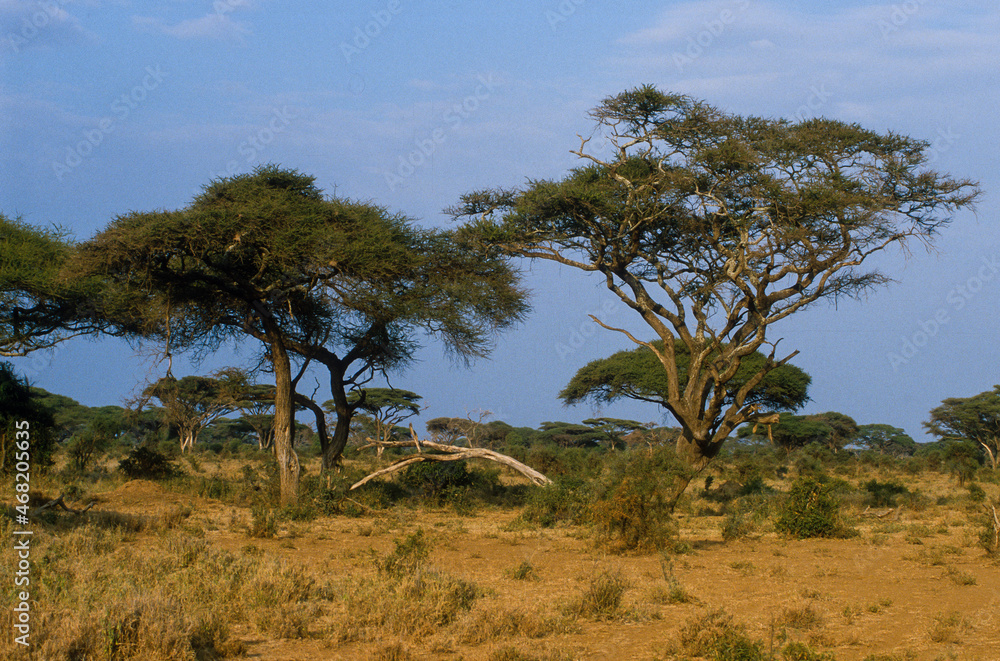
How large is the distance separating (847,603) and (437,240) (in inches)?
448

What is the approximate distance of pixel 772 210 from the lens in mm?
17000

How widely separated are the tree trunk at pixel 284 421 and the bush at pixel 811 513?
823 centimetres

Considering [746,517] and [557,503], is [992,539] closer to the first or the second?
[746,517]

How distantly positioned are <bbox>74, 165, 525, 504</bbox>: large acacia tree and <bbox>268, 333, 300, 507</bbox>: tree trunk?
0.08ft

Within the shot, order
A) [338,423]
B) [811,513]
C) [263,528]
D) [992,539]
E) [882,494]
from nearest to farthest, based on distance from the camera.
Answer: [992,539] < [263,528] < [811,513] < [338,423] < [882,494]

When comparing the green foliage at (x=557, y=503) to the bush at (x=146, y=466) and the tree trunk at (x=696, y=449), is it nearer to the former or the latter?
the tree trunk at (x=696, y=449)

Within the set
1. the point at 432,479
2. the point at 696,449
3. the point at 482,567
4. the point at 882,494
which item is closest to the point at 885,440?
the point at 882,494

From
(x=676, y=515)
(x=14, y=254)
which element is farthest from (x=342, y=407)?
(x=14, y=254)

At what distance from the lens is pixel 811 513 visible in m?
12.8

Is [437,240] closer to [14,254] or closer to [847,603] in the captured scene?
[14,254]

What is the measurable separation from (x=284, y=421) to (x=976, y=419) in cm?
3287

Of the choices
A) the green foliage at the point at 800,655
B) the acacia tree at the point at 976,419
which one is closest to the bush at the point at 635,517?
the green foliage at the point at 800,655

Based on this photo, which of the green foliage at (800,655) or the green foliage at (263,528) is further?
the green foliage at (263,528)

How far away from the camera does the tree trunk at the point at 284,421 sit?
49.2 feet
